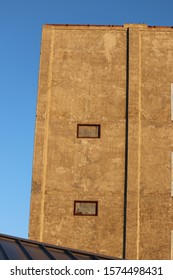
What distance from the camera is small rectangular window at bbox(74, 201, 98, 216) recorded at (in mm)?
31188

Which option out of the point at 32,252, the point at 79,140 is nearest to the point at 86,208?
the point at 79,140

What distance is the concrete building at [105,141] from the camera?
30828mm

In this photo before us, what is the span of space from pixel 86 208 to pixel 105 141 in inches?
162

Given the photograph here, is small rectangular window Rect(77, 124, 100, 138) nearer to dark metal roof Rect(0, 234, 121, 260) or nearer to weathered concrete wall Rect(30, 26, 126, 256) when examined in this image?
weathered concrete wall Rect(30, 26, 126, 256)

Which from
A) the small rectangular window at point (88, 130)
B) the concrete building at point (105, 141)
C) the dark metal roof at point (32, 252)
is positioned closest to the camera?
the dark metal roof at point (32, 252)

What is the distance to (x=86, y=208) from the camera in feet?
103

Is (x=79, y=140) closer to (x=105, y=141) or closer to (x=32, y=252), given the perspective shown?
(x=105, y=141)

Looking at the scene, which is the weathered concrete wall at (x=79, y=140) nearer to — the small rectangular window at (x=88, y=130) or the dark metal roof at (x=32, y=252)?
the small rectangular window at (x=88, y=130)

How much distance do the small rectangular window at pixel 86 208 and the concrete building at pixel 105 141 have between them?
6 cm

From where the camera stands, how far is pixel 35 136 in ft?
107

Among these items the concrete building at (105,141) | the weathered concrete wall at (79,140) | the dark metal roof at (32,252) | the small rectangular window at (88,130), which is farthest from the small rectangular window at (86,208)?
the dark metal roof at (32,252)

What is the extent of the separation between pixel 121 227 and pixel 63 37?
1234 cm
